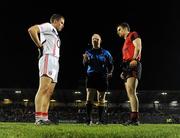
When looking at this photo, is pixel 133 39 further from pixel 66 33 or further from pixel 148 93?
pixel 148 93

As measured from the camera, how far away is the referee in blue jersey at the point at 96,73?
9.62m

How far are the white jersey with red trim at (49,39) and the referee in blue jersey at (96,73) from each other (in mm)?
1935

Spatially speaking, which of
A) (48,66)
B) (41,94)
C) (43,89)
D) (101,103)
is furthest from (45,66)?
(101,103)

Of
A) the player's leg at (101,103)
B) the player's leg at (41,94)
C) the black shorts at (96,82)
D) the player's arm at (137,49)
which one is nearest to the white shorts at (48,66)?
the player's leg at (41,94)

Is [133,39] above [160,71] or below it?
below

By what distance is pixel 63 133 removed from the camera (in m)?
5.50

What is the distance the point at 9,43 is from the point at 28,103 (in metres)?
18.8

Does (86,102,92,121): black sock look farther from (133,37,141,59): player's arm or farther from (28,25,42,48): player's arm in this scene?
(28,25,42,48): player's arm

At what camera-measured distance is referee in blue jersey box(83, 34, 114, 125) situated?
962 cm

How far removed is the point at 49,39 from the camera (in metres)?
7.79

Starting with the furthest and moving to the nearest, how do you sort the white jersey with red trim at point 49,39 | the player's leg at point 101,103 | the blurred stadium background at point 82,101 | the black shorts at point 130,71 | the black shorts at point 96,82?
the blurred stadium background at point 82,101 < the player's leg at point 101,103 < the black shorts at point 96,82 < the black shorts at point 130,71 < the white jersey with red trim at point 49,39

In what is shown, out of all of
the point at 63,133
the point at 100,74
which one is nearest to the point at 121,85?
the point at 100,74

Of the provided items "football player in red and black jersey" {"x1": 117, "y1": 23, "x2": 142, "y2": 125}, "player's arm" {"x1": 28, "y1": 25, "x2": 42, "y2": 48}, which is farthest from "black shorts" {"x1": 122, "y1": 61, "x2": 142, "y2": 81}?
"player's arm" {"x1": 28, "y1": 25, "x2": 42, "y2": 48}

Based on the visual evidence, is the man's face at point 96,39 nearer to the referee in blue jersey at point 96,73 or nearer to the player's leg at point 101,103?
the referee in blue jersey at point 96,73
